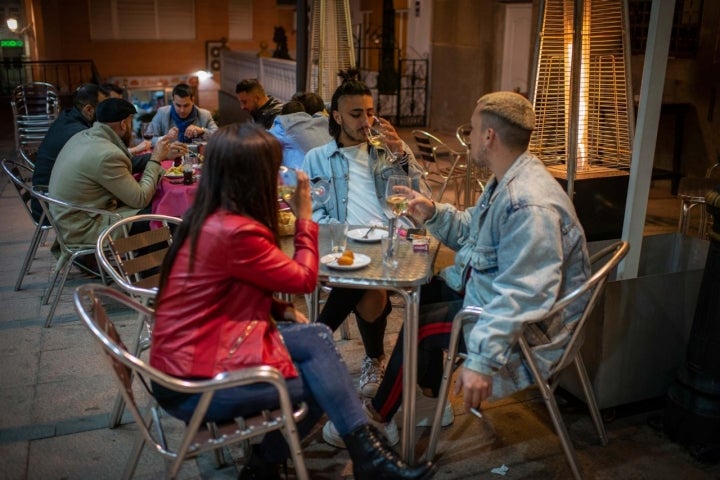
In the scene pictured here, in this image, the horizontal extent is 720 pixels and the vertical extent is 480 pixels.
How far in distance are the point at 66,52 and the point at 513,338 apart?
19863mm

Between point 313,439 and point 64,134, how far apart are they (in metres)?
3.18

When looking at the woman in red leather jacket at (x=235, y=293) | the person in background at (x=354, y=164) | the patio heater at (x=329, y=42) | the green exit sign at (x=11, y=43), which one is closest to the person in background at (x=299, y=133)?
the person in background at (x=354, y=164)

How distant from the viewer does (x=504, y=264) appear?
8.38 feet

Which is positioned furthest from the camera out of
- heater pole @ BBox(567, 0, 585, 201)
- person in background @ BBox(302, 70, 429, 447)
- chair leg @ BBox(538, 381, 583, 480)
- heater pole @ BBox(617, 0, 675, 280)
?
heater pole @ BBox(567, 0, 585, 201)

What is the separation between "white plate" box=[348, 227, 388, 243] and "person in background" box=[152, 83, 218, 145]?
362 centimetres

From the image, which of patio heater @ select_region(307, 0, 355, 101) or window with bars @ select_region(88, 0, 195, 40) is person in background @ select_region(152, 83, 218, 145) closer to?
patio heater @ select_region(307, 0, 355, 101)

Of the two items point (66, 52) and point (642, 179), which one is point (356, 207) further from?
point (66, 52)

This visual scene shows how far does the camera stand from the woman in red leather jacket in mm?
2209

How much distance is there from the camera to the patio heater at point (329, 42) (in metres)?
6.95

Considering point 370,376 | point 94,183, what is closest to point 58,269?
point 94,183

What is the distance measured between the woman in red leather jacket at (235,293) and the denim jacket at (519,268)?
48cm

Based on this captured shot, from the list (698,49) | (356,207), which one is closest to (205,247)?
(356,207)

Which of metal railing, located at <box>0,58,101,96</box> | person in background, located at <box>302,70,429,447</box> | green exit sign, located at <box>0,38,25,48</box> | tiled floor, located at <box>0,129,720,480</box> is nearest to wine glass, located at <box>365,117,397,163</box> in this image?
person in background, located at <box>302,70,429,447</box>

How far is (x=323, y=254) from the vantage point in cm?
294
